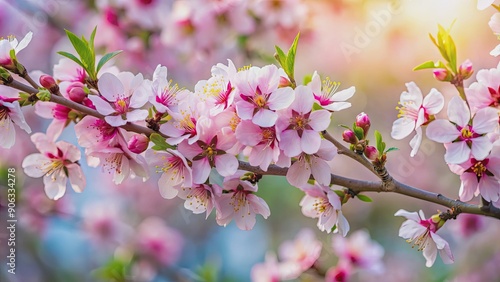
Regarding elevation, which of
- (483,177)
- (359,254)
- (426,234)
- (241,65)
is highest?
(483,177)

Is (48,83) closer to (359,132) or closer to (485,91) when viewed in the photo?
(359,132)

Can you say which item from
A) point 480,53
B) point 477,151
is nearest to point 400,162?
point 480,53

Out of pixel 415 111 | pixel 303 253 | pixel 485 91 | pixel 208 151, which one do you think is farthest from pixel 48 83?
pixel 303 253

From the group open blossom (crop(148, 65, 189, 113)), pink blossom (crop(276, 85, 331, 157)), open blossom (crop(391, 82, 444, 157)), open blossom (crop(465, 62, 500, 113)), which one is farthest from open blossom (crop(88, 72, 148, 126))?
open blossom (crop(465, 62, 500, 113))

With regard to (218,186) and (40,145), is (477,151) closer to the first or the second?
(218,186)

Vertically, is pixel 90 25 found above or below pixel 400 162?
above

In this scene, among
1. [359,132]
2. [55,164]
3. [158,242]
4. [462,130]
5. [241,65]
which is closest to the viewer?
[462,130]
